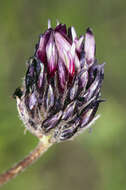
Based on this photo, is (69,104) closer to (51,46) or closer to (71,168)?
(51,46)

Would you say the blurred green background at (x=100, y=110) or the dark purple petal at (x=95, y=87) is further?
the blurred green background at (x=100, y=110)

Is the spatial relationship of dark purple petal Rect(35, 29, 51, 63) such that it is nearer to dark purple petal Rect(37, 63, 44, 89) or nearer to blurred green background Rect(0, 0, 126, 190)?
dark purple petal Rect(37, 63, 44, 89)

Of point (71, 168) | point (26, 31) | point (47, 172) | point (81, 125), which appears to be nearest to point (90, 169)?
point (71, 168)

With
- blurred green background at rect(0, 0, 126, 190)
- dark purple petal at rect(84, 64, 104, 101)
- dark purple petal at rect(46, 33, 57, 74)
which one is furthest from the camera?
blurred green background at rect(0, 0, 126, 190)

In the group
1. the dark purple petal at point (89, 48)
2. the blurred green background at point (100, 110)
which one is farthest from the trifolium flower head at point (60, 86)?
the blurred green background at point (100, 110)

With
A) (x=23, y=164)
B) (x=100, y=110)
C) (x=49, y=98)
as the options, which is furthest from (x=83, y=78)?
(x=100, y=110)

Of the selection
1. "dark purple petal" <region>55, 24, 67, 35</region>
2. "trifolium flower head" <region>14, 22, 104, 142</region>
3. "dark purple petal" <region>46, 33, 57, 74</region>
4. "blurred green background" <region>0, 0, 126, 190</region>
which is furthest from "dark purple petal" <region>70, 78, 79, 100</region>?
"blurred green background" <region>0, 0, 126, 190</region>

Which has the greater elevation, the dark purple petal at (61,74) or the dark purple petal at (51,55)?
the dark purple petal at (51,55)

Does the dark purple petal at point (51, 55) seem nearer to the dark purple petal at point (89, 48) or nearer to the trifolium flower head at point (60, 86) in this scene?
the trifolium flower head at point (60, 86)
